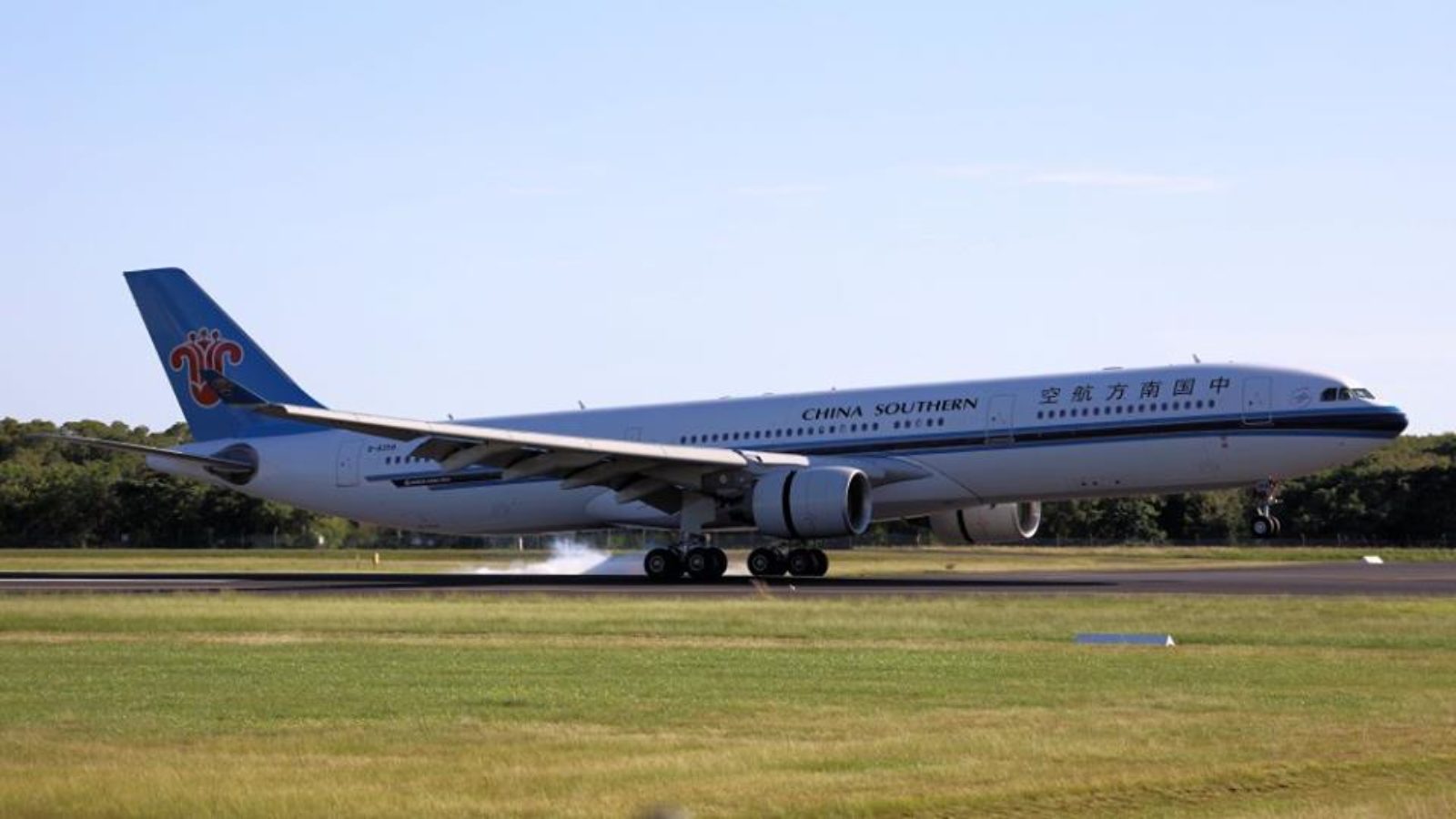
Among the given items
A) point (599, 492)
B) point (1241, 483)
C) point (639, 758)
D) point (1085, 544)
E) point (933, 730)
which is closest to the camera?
point (639, 758)

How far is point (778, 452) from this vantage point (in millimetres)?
47500

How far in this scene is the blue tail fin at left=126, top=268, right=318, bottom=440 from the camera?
5312cm

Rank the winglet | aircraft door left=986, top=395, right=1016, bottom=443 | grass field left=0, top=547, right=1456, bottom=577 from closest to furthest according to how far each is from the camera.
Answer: the winglet
aircraft door left=986, top=395, right=1016, bottom=443
grass field left=0, top=547, right=1456, bottom=577

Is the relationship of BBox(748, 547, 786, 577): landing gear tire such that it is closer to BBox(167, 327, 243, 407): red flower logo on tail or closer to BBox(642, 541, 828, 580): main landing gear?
BBox(642, 541, 828, 580): main landing gear

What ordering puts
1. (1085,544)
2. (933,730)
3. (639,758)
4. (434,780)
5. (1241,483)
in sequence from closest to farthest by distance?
(434,780)
(639,758)
(933,730)
(1241,483)
(1085,544)

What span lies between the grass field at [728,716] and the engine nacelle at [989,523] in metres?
17.4

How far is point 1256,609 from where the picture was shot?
105 ft

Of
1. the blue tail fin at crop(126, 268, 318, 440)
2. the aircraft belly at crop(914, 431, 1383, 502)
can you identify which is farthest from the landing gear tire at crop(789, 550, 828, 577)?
the blue tail fin at crop(126, 268, 318, 440)

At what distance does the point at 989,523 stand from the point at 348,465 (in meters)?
15.7

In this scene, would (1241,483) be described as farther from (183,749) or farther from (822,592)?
(183,749)

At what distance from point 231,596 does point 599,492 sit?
12329 mm

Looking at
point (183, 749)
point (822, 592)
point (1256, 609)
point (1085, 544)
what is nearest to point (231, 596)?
point (822, 592)

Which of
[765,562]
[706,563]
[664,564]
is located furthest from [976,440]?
[664,564]

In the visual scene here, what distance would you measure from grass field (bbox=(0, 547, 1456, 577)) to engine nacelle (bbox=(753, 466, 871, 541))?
836 centimetres
